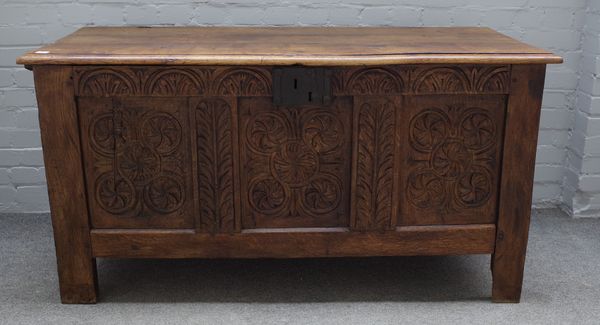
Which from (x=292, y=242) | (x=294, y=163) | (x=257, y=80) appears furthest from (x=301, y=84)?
(x=292, y=242)

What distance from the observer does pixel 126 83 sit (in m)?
2.02

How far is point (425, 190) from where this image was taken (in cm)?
216

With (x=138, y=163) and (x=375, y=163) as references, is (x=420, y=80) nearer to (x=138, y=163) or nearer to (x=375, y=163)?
(x=375, y=163)

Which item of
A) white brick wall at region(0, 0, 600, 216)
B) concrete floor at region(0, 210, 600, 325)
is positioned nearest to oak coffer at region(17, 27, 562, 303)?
concrete floor at region(0, 210, 600, 325)

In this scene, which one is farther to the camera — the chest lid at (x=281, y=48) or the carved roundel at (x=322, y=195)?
the carved roundel at (x=322, y=195)

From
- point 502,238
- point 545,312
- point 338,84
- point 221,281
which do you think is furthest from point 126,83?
point 545,312

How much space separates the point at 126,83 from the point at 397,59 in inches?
30.5

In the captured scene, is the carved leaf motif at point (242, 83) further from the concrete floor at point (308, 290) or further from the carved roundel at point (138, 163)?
the concrete floor at point (308, 290)

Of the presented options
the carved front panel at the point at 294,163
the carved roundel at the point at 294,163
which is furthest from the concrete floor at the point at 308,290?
the carved roundel at the point at 294,163

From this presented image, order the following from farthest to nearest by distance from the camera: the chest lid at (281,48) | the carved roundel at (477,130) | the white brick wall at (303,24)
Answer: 1. the white brick wall at (303,24)
2. the carved roundel at (477,130)
3. the chest lid at (281,48)

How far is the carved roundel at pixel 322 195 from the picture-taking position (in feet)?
Answer: 7.03

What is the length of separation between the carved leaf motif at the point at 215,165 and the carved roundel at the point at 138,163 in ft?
0.46

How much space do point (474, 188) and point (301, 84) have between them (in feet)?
2.06

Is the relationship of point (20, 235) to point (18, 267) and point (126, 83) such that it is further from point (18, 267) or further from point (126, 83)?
point (126, 83)
